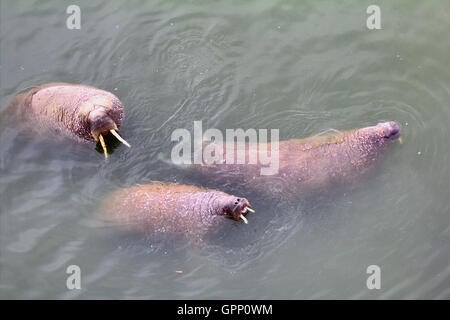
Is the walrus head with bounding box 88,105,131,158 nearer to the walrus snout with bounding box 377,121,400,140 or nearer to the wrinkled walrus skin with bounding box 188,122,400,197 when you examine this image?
the wrinkled walrus skin with bounding box 188,122,400,197

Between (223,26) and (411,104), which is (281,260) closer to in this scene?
(411,104)

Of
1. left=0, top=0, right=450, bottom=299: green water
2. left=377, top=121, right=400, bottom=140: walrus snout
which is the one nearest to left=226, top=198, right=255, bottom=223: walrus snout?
left=0, top=0, right=450, bottom=299: green water

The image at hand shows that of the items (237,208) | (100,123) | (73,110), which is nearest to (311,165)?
(237,208)

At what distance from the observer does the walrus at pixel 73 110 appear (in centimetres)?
754

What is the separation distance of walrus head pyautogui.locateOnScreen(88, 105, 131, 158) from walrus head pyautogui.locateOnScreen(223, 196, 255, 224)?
182 centimetres

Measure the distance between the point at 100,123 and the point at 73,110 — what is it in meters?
0.66

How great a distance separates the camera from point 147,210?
278 inches

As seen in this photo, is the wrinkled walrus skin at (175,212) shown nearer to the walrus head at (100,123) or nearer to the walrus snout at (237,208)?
the walrus snout at (237,208)

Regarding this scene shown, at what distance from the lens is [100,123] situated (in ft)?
24.4

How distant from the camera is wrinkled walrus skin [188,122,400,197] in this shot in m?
7.33

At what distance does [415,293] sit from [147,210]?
12.8ft

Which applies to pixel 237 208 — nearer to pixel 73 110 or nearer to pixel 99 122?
pixel 99 122
